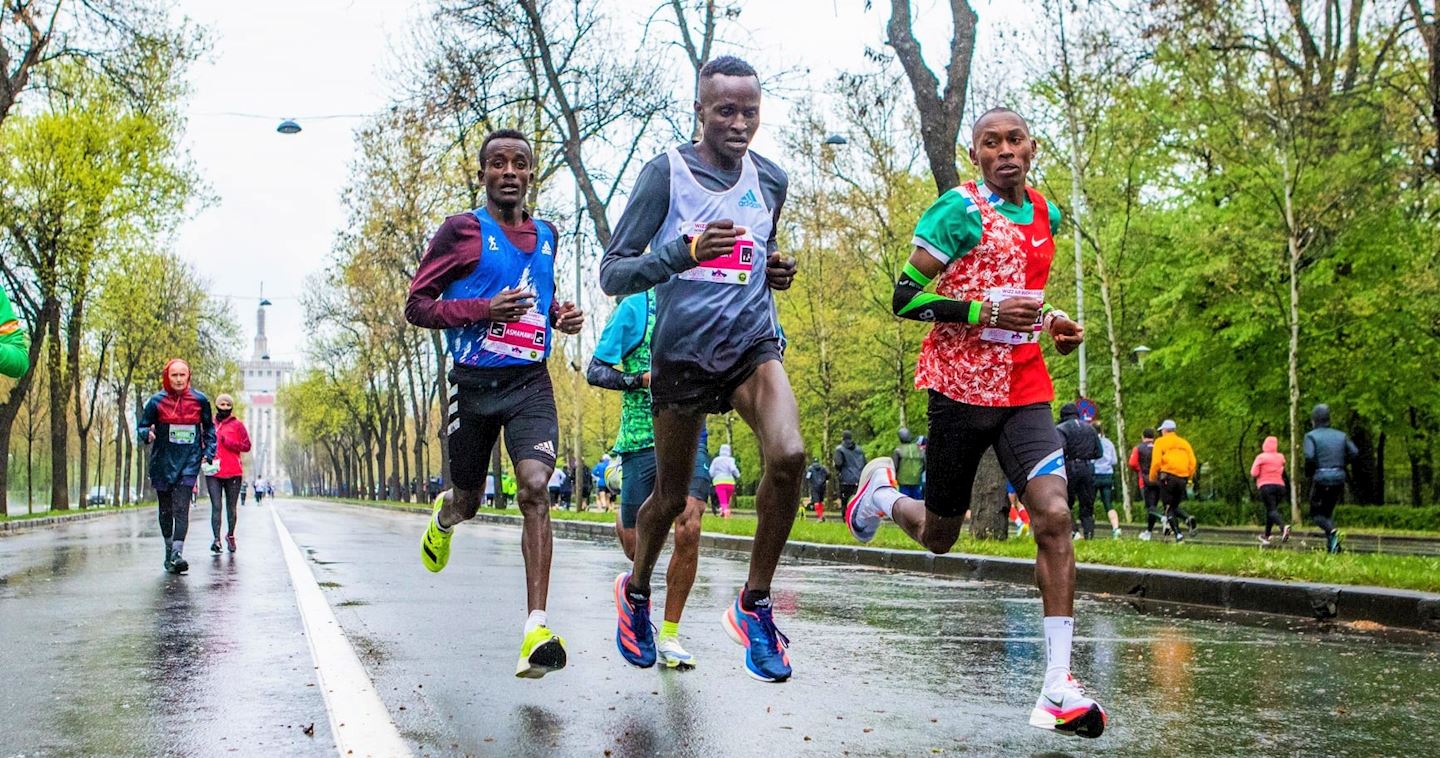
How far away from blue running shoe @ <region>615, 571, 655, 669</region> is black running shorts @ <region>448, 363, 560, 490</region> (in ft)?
2.14

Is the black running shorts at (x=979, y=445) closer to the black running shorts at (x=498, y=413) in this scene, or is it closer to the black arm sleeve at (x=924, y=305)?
the black arm sleeve at (x=924, y=305)

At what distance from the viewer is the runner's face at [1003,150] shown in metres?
5.18

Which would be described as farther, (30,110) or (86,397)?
(86,397)

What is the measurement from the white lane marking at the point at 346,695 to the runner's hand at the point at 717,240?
1740 mm

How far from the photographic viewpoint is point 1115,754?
14.0 ft

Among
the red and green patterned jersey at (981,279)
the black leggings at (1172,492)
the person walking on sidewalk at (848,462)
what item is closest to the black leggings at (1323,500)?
the black leggings at (1172,492)

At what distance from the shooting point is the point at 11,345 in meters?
5.70

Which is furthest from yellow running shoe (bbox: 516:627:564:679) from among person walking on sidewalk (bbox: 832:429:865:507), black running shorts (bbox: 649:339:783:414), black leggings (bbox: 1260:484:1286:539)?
person walking on sidewalk (bbox: 832:429:865:507)

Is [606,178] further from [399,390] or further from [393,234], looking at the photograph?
[399,390]

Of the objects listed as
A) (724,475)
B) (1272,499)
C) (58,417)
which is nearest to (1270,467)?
(1272,499)

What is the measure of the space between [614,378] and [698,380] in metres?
2.30

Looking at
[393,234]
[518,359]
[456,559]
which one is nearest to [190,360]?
[393,234]

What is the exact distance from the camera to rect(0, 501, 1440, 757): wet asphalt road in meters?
4.43

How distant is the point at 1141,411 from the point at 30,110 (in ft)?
89.6
